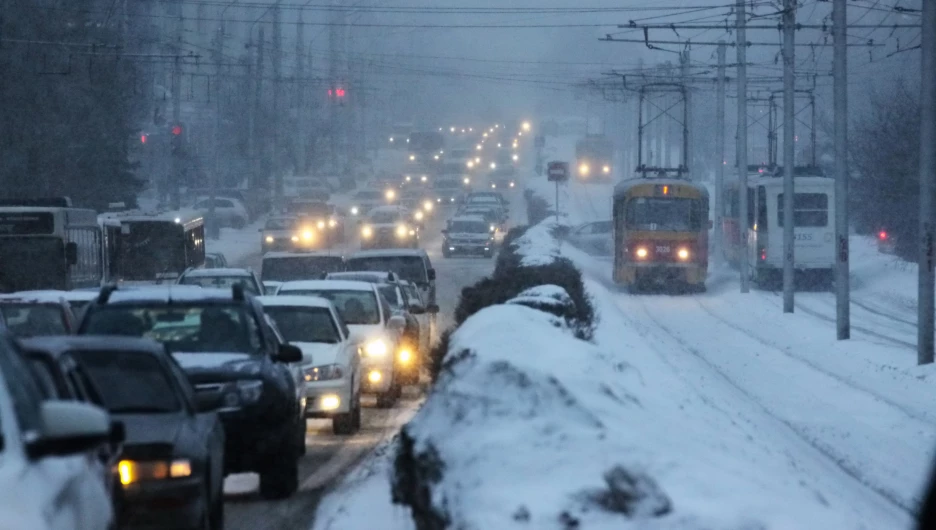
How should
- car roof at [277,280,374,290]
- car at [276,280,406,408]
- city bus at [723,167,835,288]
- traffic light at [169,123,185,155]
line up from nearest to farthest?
1. car at [276,280,406,408]
2. car roof at [277,280,374,290]
3. city bus at [723,167,835,288]
4. traffic light at [169,123,185,155]

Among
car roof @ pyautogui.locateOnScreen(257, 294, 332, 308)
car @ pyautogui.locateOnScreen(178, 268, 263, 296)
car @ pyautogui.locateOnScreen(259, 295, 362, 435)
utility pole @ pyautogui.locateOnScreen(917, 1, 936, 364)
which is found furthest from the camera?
car @ pyautogui.locateOnScreen(178, 268, 263, 296)

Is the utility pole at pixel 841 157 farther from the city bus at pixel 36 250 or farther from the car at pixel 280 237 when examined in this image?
the car at pixel 280 237

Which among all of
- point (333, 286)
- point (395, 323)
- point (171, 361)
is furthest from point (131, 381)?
point (333, 286)

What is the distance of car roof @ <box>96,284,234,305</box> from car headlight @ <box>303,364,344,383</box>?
11.0 ft

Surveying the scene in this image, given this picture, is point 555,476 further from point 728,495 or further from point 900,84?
point 900,84

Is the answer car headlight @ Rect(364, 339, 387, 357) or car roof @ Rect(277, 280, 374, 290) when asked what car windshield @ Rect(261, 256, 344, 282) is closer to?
car roof @ Rect(277, 280, 374, 290)

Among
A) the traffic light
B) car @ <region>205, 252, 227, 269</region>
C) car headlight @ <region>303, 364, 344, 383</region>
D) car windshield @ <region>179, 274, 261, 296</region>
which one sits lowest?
car headlight @ <region>303, 364, 344, 383</region>

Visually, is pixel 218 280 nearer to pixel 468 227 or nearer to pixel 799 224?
pixel 799 224

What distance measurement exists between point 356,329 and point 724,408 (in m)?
5.25

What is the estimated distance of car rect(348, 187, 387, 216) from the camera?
76.5 m

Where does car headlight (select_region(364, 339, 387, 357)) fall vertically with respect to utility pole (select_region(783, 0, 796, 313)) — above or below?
below

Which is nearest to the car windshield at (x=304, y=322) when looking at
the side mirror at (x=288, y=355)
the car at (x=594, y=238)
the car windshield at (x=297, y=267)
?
the side mirror at (x=288, y=355)

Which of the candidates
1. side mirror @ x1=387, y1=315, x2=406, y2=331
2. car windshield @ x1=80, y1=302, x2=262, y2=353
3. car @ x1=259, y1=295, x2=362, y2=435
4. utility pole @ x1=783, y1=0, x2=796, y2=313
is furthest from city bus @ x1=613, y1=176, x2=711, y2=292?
car windshield @ x1=80, y1=302, x2=262, y2=353

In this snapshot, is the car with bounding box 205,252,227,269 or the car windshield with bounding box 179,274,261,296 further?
the car with bounding box 205,252,227,269
